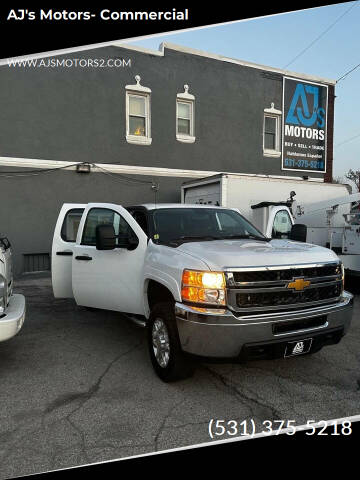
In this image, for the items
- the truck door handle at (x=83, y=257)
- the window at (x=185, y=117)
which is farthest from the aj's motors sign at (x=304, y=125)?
the truck door handle at (x=83, y=257)

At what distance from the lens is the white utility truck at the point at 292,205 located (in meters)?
7.83

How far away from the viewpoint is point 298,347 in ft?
10.7

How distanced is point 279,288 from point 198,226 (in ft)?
5.19

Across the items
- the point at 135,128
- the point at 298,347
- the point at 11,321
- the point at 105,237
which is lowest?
the point at 298,347

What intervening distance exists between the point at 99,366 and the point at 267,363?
189cm

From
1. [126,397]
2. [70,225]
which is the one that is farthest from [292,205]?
[126,397]

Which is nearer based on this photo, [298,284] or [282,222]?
[298,284]

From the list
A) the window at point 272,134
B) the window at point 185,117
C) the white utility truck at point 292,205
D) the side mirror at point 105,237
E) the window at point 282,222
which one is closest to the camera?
the side mirror at point 105,237

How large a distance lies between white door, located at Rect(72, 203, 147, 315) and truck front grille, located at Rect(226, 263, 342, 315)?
4.43 ft

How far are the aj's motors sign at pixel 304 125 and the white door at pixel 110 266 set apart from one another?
1180 cm

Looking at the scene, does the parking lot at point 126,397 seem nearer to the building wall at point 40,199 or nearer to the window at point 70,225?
the window at point 70,225

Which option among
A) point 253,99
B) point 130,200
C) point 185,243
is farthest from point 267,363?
point 253,99

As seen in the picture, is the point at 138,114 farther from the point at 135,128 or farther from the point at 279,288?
the point at 279,288

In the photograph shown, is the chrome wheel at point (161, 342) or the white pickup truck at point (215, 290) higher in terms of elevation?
the white pickup truck at point (215, 290)
